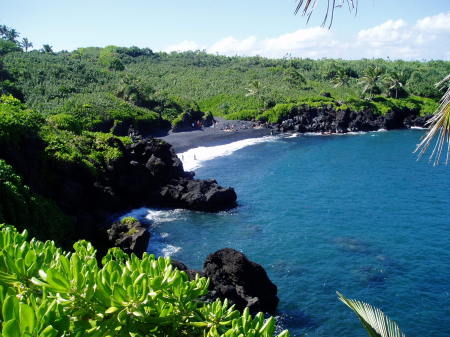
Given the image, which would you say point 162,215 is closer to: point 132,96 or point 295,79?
point 132,96

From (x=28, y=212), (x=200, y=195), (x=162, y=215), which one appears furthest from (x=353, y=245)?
(x=28, y=212)

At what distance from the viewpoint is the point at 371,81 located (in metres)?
94.0

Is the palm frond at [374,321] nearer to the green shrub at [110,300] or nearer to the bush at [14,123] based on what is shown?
the green shrub at [110,300]

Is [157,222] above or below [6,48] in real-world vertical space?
below

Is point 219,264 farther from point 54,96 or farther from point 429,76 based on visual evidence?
point 429,76

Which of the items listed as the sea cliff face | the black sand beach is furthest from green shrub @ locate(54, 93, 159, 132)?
the sea cliff face

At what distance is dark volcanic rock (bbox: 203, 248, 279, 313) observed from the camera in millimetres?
22047

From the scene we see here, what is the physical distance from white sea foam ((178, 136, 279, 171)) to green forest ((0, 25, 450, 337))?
1150cm

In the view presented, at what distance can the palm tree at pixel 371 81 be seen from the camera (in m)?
93.7

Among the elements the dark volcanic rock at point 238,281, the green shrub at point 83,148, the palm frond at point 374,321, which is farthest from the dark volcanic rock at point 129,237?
the palm frond at point 374,321

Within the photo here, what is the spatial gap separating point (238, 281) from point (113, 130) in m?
46.6

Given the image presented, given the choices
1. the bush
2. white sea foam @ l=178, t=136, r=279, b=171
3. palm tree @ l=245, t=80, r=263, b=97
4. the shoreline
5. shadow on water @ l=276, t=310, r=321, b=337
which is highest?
palm tree @ l=245, t=80, r=263, b=97

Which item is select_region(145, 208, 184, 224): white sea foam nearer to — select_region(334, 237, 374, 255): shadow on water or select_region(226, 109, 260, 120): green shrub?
select_region(334, 237, 374, 255): shadow on water

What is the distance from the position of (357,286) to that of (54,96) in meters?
62.5
